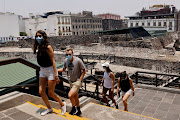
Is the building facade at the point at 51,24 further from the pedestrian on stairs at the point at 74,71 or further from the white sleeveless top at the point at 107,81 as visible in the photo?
the pedestrian on stairs at the point at 74,71

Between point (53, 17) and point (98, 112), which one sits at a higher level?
point (53, 17)

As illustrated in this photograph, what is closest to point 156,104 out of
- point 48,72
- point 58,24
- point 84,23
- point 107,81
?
point 107,81


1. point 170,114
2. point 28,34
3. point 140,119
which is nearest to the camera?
point 140,119

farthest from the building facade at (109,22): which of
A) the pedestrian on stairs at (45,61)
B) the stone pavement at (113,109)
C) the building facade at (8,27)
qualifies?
the pedestrian on stairs at (45,61)

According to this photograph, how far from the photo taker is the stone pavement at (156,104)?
5208mm

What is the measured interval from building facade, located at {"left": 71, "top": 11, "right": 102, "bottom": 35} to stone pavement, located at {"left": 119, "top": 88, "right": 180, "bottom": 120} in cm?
5881

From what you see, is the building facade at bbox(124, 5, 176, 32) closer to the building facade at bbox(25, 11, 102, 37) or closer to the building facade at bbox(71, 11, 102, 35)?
the building facade at bbox(71, 11, 102, 35)

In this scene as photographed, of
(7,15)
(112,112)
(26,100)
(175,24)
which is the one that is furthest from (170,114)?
(175,24)

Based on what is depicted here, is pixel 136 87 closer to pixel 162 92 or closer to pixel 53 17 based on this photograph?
pixel 162 92

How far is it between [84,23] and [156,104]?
2543 inches

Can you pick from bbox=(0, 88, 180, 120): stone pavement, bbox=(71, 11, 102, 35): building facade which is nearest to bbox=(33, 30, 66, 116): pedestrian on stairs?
bbox=(0, 88, 180, 120): stone pavement

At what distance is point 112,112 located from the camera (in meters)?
4.41

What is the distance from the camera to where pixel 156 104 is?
5.91 m

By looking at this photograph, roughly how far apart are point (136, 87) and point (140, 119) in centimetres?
371
